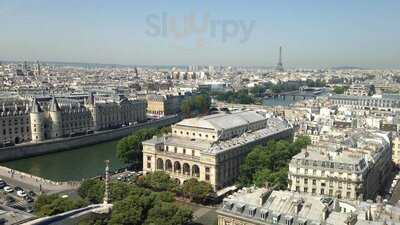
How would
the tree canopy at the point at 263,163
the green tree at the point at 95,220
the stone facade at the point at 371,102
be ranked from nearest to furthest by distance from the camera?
1. the green tree at the point at 95,220
2. the tree canopy at the point at 263,163
3. the stone facade at the point at 371,102

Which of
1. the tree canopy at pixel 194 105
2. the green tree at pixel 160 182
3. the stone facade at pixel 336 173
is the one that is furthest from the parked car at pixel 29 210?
the tree canopy at pixel 194 105

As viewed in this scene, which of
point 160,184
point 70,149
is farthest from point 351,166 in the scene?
point 70,149

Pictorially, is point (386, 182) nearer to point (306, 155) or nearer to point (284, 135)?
point (306, 155)

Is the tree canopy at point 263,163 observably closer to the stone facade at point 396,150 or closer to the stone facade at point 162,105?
the stone facade at point 396,150

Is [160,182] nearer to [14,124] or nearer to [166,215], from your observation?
[166,215]

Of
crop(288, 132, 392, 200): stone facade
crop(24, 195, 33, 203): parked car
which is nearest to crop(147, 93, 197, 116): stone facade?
crop(24, 195, 33, 203): parked car

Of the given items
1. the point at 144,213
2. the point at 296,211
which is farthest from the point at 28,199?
the point at 296,211

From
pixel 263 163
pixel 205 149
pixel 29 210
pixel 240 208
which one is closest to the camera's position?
pixel 240 208

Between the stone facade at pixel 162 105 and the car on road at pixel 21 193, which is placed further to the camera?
the stone facade at pixel 162 105
